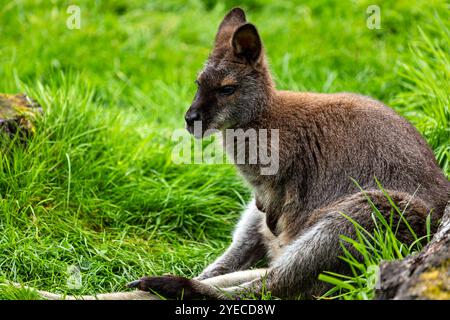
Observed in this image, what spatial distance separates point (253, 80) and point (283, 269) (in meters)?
1.47

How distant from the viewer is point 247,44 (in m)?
5.29

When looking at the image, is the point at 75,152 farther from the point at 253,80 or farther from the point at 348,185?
the point at 348,185

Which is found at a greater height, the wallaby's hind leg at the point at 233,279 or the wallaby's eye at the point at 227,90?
the wallaby's eye at the point at 227,90

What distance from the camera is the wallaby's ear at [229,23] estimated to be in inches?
219

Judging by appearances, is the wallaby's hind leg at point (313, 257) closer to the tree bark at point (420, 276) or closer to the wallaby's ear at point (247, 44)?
the tree bark at point (420, 276)

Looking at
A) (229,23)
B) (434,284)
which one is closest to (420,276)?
(434,284)

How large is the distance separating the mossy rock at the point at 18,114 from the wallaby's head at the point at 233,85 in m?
1.72

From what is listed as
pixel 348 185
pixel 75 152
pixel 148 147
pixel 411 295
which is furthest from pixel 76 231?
pixel 411 295

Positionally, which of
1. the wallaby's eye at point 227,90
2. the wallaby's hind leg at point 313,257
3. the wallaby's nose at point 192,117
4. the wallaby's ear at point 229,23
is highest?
the wallaby's ear at point 229,23

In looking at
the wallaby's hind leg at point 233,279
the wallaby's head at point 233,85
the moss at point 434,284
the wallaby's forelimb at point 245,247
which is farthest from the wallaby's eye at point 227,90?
the moss at point 434,284

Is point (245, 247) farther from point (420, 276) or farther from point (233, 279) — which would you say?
point (420, 276)

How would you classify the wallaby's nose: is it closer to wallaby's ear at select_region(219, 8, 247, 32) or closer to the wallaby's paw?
wallaby's ear at select_region(219, 8, 247, 32)

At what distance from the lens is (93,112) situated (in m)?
6.77

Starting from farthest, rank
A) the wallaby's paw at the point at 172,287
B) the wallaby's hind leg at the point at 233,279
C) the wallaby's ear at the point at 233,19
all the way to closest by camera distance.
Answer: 1. the wallaby's ear at the point at 233,19
2. the wallaby's hind leg at the point at 233,279
3. the wallaby's paw at the point at 172,287
